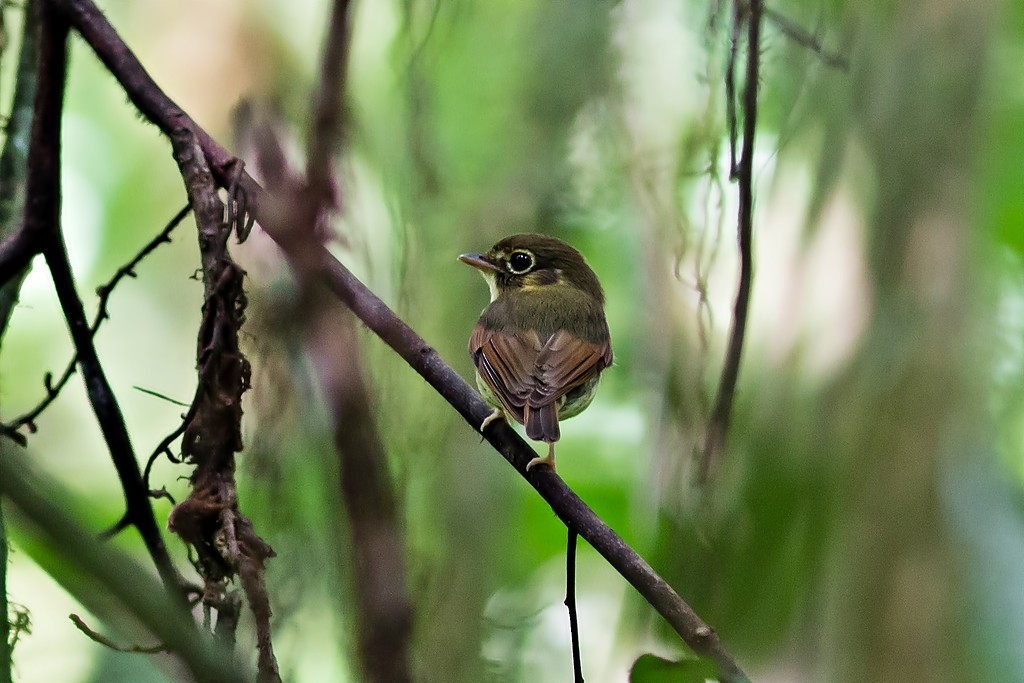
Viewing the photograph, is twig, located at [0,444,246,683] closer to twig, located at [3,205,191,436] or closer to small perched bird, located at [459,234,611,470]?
twig, located at [3,205,191,436]

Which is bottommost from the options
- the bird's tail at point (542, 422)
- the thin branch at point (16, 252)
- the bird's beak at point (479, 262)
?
the thin branch at point (16, 252)

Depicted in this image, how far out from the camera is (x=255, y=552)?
1767 millimetres

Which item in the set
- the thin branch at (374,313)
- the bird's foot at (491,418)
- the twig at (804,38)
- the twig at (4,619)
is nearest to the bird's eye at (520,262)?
the bird's foot at (491,418)

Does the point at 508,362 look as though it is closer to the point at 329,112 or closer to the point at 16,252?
the point at 16,252

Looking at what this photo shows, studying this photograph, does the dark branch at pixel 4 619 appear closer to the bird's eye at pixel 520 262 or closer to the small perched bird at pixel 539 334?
the small perched bird at pixel 539 334

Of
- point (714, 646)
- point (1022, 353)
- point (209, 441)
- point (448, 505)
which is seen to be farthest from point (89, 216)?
point (714, 646)

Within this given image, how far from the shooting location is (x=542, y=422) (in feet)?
8.96

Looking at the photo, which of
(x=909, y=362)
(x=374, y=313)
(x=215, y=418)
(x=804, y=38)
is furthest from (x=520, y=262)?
(x=215, y=418)

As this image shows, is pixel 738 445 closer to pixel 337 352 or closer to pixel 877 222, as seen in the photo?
pixel 877 222

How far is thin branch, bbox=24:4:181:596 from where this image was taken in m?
2.00


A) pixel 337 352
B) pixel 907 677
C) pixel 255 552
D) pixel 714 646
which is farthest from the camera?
pixel 907 677

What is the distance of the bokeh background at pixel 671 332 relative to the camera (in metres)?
2.20

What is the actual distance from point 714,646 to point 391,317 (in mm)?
800

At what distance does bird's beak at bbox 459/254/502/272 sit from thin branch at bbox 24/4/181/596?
1.44 meters
